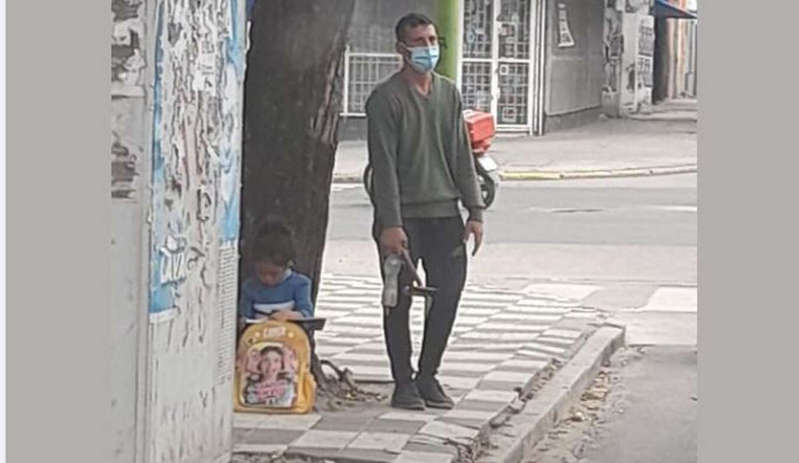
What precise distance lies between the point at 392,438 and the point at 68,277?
9.69ft

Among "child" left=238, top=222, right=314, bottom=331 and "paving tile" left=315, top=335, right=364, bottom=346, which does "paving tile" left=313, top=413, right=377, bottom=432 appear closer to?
"child" left=238, top=222, right=314, bottom=331

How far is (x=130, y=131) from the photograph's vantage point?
543cm

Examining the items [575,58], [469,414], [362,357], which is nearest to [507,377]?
[362,357]

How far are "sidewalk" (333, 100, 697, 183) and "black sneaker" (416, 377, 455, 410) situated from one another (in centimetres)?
1576

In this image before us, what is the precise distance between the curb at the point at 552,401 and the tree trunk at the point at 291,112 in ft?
4.38

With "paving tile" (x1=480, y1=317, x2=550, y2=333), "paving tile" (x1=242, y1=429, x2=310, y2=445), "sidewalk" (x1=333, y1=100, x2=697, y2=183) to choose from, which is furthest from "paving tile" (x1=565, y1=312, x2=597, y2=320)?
"sidewalk" (x1=333, y1=100, x2=697, y2=183)

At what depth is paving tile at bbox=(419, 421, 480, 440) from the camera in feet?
25.4

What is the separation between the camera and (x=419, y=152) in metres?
8.17

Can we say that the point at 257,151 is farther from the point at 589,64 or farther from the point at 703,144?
the point at 589,64

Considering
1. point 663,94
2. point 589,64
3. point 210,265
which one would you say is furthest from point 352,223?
point 663,94

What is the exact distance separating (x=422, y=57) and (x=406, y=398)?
167 centimetres

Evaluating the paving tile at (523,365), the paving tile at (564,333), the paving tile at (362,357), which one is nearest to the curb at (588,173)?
the paving tile at (564,333)

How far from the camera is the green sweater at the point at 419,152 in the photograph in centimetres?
803

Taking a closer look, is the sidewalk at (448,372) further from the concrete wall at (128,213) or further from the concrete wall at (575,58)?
the concrete wall at (575,58)
